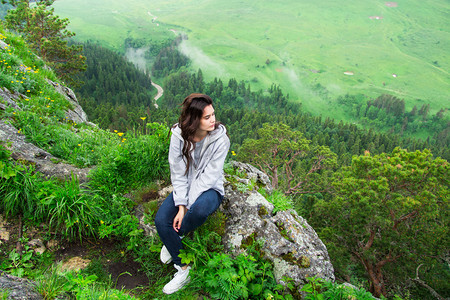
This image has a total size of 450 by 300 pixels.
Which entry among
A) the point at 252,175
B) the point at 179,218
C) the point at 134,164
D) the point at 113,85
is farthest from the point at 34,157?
the point at 113,85

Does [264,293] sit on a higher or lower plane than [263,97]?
higher

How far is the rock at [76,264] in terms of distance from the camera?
4051 millimetres

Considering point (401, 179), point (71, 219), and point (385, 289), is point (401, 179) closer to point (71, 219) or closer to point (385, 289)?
point (385, 289)

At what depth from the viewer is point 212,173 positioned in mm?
4344

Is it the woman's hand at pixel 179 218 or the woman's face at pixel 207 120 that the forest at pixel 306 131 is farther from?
the woman's hand at pixel 179 218

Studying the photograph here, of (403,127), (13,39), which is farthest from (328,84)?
(13,39)

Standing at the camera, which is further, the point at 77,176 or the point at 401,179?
the point at 401,179

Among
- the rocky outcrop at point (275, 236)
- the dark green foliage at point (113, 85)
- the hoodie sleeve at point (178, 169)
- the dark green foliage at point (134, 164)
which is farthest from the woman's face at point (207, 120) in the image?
the dark green foliage at point (113, 85)

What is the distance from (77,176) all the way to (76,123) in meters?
4.16

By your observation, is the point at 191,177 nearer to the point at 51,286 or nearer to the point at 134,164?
the point at 134,164

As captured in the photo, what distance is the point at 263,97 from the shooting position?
524 feet

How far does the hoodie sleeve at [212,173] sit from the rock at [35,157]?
2324 mm

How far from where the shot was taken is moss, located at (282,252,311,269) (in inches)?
178

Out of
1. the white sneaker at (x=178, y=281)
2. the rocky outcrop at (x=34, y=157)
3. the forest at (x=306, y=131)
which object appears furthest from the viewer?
the forest at (x=306, y=131)
